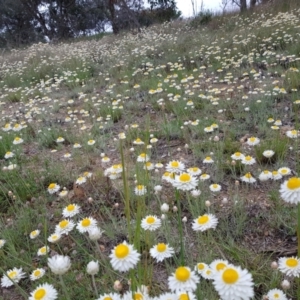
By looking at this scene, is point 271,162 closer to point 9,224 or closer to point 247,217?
point 247,217

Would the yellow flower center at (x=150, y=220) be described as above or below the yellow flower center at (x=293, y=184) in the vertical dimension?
below

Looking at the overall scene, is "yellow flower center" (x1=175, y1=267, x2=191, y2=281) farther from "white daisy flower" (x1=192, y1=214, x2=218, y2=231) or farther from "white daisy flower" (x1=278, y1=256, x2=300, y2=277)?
"white daisy flower" (x1=278, y1=256, x2=300, y2=277)

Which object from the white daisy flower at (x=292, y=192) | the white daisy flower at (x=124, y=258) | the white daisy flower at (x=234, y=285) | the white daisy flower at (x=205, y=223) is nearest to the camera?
the white daisy flower at (x=234, y=285)

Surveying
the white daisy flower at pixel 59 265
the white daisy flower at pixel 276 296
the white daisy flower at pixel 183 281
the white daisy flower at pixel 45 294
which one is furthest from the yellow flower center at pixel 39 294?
the white daisy flower at pixel 276 296

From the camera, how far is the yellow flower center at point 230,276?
93cm

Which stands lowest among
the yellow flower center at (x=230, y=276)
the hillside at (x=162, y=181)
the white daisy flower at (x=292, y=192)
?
the hillside at (x=162, y=181)

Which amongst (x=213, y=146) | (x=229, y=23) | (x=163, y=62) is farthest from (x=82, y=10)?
(x=213, y=146)

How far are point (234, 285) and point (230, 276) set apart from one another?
26mm

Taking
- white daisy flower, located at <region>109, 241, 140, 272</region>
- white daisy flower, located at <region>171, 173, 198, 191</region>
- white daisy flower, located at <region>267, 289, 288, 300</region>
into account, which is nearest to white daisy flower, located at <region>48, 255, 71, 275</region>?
white daisy flower, located at <region>109, 241, 140, 272</region>

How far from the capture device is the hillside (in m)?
1.46

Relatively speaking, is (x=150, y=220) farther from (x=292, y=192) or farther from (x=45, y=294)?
(x=292, y=192)

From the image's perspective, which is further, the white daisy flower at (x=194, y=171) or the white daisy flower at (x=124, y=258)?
the white daisy flower at (x=194, y=171)

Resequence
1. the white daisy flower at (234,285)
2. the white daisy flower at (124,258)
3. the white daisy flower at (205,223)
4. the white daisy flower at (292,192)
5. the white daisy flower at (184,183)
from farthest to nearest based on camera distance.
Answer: the white daisy flower at (184,183) → the white daisy flower at (205,223) → the white daisy flower at (292,192) → the white daisy flower at (124,258) → the white daisy flower at (234,285)

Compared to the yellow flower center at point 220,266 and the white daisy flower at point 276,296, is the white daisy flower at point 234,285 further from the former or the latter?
the white daisy flower at point 276,296
